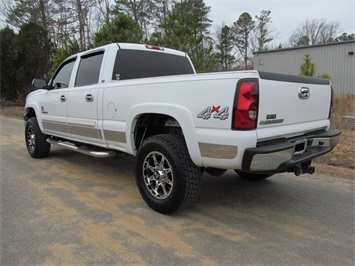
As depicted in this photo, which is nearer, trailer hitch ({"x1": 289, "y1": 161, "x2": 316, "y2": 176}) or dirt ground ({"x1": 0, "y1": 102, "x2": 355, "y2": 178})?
trailer hitch ({"x1": 289, "y1": 161, "x2": 316, "y2": 176})

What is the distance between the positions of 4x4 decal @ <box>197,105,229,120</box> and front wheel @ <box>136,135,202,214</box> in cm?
53

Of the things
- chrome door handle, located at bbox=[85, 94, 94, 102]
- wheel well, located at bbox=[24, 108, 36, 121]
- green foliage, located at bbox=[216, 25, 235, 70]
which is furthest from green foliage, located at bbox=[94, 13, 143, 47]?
green foliage, located at bbox=[216, 25, 235, 70]

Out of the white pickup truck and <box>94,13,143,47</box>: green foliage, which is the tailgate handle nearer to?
the white pickup truck

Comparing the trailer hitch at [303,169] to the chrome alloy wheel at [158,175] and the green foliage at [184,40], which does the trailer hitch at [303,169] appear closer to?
the chrome alloy wheel at [158,175]

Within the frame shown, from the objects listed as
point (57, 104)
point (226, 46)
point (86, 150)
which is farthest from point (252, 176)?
point (226, 46)

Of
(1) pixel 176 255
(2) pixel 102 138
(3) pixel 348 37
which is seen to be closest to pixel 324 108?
(1) pixel 176 255

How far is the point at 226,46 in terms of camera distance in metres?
48.0

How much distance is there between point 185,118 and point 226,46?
47.0 m

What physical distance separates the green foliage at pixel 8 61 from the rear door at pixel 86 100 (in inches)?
749

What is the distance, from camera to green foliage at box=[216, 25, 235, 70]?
4712 centimetres

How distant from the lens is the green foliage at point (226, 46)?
47125 mm

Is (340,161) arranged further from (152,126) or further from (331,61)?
(331,61)

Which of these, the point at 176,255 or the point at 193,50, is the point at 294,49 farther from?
the point at 176,255

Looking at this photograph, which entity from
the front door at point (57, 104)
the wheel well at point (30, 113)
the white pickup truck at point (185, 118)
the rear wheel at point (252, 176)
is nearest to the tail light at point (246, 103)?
the white pickup truck at point (185, 118)
